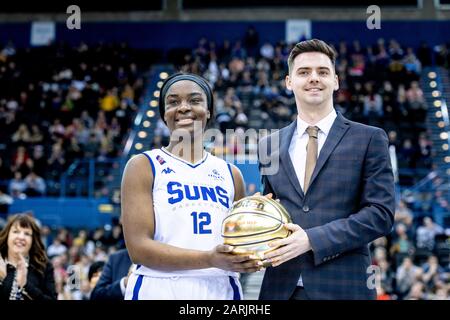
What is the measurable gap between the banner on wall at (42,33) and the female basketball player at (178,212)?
60.1 ft

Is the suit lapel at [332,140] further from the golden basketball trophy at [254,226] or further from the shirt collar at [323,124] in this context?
the golden basketball trophy at [254,226]

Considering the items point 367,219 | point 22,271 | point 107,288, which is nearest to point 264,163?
point 367,219

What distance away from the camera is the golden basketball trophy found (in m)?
2.50

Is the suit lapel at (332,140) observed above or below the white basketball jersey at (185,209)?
above

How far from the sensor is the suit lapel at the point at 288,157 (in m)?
2.79

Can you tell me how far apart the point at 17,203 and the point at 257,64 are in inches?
320

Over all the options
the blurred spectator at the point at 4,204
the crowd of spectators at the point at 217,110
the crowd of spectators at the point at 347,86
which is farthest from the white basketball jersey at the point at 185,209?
the blurred spectator at the point at 4,204

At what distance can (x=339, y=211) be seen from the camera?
2.74 meters

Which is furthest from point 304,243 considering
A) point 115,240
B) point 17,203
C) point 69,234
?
point 17,203

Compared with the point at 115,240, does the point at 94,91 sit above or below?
above

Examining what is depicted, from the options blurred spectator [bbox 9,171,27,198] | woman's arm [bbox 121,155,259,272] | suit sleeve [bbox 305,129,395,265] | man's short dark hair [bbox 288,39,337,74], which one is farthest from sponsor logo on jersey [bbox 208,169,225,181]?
blurred spectator [bbox 9,171,27,198]

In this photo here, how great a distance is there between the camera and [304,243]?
260 cm
